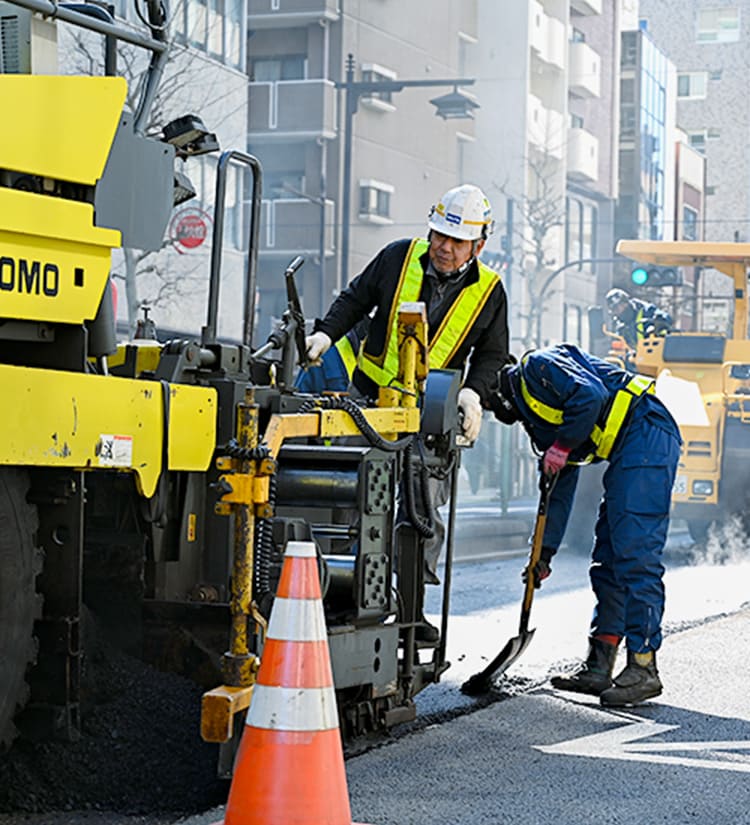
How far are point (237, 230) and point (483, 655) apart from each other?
19.3m

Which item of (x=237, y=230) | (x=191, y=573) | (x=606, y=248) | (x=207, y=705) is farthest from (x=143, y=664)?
(x=606, y=248)

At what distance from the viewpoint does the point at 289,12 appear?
1337 inches

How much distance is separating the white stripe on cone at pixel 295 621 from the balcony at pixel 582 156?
141ft

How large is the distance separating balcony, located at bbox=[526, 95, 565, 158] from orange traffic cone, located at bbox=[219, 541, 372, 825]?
38531mm

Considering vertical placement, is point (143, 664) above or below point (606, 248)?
below

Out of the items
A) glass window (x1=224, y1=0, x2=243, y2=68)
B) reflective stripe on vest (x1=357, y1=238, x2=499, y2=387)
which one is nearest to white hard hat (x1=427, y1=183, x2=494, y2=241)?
reflective stripe on vest (x1=357, y1=238, x2=499, y2=387)

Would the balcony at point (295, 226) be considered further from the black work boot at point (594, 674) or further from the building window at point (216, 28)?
the black work boot at point (594, 674)

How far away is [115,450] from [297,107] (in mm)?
30330

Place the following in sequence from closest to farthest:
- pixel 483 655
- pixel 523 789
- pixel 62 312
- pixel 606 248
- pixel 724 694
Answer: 1. pixel 62 312
2. pixel 523 789
3. pixel 724 694
4. pixel 483 655
5. pixel 606 248

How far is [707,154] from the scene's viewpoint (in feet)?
234

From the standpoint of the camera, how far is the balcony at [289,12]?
3381 centimetres

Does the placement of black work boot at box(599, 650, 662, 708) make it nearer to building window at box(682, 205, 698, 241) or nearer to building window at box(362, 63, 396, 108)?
building window at box(362, 63, 396, 108)

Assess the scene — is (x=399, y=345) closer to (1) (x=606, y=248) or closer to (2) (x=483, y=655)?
(2) (x=483, y=655)

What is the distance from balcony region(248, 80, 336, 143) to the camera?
34125 millimetres
